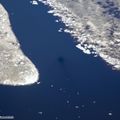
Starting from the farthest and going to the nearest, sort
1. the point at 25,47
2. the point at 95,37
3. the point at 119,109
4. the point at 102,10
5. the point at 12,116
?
the point at 102,10 → the point at 95,37 → the point at 25,47 → the point at 119,109 → the point at 12,116

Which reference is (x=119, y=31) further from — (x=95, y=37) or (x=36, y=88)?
(x=36, y=88)

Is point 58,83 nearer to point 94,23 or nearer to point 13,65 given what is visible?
point 13,65

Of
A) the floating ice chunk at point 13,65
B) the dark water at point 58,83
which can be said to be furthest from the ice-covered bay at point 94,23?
the floating ice chunk at point 13,65

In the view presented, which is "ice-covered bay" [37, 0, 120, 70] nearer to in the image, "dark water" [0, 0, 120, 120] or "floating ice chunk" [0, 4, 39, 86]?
"dark water" [0, 0, 120, 120]

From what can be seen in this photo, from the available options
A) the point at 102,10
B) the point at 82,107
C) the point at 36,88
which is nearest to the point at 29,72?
the point at 36,88

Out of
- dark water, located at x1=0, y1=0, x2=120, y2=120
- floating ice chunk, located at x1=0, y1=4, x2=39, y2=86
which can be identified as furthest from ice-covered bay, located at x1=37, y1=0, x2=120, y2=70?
floating ice chunk, located at x1=0, y1=4, x2=39, y2=86

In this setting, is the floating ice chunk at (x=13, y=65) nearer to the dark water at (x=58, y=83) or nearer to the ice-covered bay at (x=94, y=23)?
the dark water at (x=58, y=83)

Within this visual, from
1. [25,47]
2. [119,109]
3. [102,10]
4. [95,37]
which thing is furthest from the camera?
[102,10]
